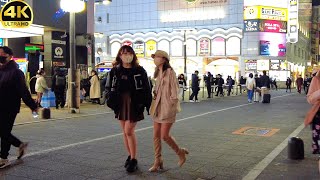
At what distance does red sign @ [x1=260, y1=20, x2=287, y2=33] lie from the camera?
5168cm

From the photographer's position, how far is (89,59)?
23703 mm

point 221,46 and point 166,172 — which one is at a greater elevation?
point 221,46

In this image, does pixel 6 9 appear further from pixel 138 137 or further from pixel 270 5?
pixel 270 5

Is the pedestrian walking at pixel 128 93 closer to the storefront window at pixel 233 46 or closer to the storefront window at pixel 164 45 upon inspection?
the storefront window at pixel 233 46

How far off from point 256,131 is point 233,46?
41.7m

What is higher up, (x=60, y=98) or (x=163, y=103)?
(x=163, y=103)

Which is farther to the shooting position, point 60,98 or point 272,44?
point 272,44

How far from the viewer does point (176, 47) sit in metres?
54.8

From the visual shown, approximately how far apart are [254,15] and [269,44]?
13.0 feet

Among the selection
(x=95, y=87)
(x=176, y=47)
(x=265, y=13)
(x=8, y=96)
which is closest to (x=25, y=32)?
(x=95, y=87)

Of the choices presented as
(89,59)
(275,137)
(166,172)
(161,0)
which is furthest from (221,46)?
(166,172)

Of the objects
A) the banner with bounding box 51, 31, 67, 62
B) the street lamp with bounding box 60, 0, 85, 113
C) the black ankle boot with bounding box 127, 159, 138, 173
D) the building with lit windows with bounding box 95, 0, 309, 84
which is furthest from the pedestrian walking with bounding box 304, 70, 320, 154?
the building with lit windows with bounding box 95, 0, 309, 84

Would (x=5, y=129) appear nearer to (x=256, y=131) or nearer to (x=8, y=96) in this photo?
(x=8, y=96)

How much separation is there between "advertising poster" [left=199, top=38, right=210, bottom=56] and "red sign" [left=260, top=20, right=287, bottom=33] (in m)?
6.69
